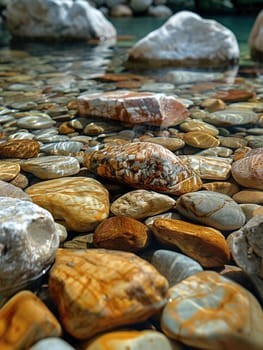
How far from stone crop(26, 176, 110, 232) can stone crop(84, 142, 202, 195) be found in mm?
129

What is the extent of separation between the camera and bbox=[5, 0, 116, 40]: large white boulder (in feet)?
27.9

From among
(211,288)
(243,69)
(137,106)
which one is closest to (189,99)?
(137,106)

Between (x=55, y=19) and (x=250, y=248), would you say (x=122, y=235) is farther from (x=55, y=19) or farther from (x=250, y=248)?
(x=55, y=19)

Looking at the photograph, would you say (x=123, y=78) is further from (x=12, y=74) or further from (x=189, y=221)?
(x=189, y=221)

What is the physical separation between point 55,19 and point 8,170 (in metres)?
7.11

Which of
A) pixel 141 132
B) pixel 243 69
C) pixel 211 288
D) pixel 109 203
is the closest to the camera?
pixel 211 288

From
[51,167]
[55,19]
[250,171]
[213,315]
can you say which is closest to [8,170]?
[51,167]

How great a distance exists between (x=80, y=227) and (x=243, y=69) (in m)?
4.70

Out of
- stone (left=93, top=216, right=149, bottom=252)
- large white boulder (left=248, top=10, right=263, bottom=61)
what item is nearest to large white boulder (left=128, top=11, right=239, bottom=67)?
large white boulder (left=248, top=10, right=263, bottom=61)

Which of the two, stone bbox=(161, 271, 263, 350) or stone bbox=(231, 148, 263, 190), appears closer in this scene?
stone bbox=(161, 271, 263, 350)

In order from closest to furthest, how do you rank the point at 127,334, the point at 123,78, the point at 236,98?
1. the point at 127,334
2. the point at 236,98
3. the point at 123,78

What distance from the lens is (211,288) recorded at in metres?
1.30

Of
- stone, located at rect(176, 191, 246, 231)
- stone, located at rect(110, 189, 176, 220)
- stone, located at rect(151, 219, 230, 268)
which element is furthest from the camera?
stone, located at rect(110, 189, 176, 220)

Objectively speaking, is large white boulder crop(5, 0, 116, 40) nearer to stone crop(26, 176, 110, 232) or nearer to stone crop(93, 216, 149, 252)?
stone crop(26, 176, 110, 232)
